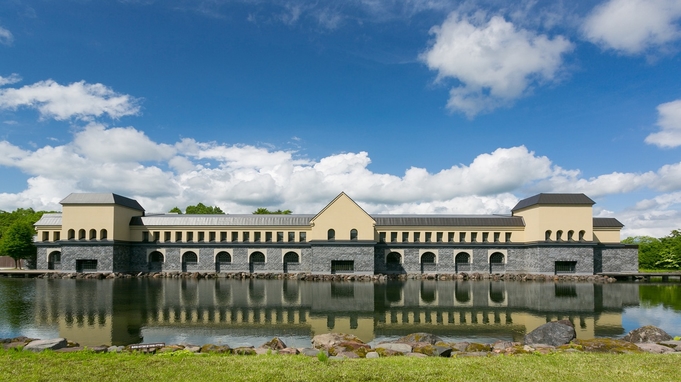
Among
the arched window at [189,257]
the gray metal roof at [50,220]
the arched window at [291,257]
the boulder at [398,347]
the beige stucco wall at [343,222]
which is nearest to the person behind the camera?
the boulder at [398,347]

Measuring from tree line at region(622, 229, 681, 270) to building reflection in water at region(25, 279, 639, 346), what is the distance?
35053mm

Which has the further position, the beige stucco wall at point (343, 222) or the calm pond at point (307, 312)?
the beige stucco wall at point (343, 222)

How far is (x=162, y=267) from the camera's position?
177 ft

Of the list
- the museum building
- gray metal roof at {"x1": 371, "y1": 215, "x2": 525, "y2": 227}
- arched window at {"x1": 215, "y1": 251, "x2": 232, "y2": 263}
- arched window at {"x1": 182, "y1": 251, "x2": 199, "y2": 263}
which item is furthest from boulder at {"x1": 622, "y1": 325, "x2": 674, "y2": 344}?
arched window at {"x1": 182, "y1": 251, "x2": 199, "y2": 263}

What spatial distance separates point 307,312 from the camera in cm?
2508

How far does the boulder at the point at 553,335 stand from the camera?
645 inches

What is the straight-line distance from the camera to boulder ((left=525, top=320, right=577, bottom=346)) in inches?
645

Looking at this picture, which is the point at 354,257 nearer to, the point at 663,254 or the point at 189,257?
the point at 189,257

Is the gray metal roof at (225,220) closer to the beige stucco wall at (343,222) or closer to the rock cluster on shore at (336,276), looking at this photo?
the beige stucco wall at (343,222)

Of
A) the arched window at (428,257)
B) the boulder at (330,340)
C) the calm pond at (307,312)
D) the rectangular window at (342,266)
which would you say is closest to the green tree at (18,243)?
the calm pond at (307,312)

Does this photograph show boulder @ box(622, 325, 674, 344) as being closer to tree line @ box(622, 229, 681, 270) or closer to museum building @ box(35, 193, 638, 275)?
museum building @ box(35, 193, 638, 275)

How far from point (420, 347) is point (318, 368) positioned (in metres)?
5.15

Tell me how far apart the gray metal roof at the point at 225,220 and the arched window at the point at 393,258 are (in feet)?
36.8

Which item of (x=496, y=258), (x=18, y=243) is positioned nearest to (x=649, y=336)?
(x=496, y=258)
